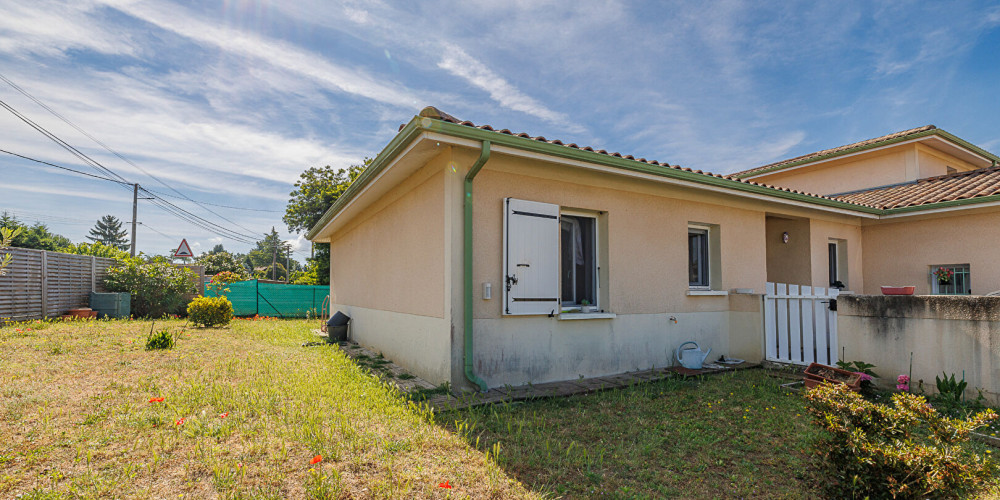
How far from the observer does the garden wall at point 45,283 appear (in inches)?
437

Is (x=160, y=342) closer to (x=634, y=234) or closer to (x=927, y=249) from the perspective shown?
(x=634, y=234)

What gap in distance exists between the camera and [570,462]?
319cm

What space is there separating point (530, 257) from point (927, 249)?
8.21 m

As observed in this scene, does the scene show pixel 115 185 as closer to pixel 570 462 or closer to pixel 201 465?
pixel 201 465

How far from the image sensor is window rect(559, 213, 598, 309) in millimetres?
6176

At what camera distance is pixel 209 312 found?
41.1ft

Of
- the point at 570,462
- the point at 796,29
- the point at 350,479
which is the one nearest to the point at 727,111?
the point at 796,29

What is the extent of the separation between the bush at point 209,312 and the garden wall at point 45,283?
11.9 feet

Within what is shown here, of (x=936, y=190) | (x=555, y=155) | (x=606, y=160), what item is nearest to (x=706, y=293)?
(x=606, y=160)

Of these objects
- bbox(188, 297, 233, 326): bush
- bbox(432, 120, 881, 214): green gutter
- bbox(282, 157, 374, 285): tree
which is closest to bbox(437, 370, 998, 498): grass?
bbox(432, 120, 881, 214): green gutter

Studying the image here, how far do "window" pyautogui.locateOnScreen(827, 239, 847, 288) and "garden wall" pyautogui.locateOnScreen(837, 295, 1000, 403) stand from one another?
407cm

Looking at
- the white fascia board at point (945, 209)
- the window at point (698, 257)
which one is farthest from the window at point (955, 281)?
the window at point (698, 257)

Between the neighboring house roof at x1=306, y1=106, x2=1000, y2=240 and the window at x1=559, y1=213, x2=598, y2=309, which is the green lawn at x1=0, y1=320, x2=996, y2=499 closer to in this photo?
the window at x1=559, y1=213, x2=598, y2=309

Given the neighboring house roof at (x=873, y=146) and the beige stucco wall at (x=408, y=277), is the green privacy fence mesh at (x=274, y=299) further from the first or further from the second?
the neighboring house roof at (x=873, y=146)
